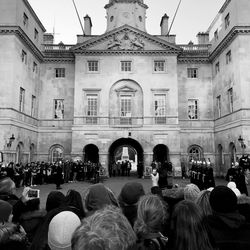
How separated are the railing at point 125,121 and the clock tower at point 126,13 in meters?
13.7

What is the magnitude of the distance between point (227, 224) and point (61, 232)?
2016mm

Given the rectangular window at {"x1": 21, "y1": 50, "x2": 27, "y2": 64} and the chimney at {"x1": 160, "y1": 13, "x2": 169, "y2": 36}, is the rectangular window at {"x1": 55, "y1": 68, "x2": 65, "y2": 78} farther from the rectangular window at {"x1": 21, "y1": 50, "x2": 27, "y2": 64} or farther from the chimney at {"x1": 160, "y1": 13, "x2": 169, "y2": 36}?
the chimney at {"x1": 160, "y1": 13, "x2": 169, "y2": 36}

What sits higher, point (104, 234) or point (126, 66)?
point (126, 66)

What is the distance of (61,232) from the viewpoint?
2.62 meters

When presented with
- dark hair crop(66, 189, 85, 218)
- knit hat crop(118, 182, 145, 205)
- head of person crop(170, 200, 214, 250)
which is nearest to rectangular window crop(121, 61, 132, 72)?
knit hat crop(118, 182, 145, 205)

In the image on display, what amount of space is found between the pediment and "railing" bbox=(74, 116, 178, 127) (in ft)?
25.3

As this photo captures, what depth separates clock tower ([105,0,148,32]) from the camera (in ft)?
118

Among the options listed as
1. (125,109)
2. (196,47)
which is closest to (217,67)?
(196,47)

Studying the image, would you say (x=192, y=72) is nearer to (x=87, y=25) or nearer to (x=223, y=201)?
(x=87, y=25)

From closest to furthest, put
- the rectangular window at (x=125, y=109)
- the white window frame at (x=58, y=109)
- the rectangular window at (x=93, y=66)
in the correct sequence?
1. the rectangular window at (x=125, y=109)
2. the rectangular window at (x=93, y=66)
3. the white window frame at (x=58, y=109)

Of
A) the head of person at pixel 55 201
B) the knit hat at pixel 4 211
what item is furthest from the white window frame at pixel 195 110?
the knit hat at pixel 4 211

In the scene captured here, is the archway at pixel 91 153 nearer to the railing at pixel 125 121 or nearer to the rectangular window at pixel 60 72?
the railing at pixel 125 121

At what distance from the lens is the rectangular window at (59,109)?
105 feet

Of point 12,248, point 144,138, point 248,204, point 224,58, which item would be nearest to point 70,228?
point 12,248
